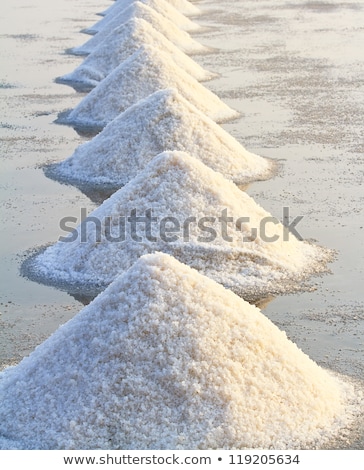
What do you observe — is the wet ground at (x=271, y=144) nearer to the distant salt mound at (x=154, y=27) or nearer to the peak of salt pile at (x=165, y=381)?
the peak of salt pile at (x=165, y=381)

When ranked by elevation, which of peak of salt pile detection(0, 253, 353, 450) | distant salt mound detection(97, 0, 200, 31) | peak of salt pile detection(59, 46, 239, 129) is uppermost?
peak of salt pile detection(0, 253, 353, 450)

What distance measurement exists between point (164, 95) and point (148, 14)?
34.9ft

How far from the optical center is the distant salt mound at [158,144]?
12.2m

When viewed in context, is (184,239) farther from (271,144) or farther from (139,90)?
(139,90)

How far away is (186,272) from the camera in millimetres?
6371

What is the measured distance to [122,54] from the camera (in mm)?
19141

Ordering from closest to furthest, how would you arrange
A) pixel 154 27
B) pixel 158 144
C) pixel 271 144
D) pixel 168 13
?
pixel 158 144 < pixel 271 144 < pixel 154 27 < pixel 168 13

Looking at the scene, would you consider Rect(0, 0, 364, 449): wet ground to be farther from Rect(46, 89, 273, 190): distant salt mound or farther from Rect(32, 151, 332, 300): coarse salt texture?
Rect(46, 89, 273, 190): distant salt mound

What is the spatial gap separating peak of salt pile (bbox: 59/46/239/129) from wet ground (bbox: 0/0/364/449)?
1.54ft

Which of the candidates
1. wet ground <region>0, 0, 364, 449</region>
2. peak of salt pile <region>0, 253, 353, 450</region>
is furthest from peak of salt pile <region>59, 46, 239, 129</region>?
peak of salt pile <region>0, 253, 353, 450</region>

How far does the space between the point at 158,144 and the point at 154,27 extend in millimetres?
11028

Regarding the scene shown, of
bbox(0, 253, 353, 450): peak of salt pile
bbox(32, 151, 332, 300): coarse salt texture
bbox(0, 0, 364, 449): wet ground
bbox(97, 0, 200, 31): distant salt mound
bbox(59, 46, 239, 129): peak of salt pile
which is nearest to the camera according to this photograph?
bbox(0, 253, 353, 450): peak of salt pile

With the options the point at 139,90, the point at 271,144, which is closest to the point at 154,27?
the point at 139,90

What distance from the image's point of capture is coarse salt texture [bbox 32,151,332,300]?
8.95 m
